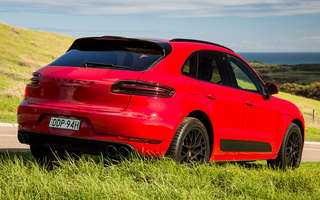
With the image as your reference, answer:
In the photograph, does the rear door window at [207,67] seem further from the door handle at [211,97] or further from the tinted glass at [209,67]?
the door handle at [211,97]

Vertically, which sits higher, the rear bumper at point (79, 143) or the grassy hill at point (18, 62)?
the rear bumper at point (79, 143)

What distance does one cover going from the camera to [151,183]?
436 cm

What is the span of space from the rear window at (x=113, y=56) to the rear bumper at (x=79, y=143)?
2.87 feet

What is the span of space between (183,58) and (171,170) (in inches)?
57.4

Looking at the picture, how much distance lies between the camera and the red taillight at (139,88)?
4703mm

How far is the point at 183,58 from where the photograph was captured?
5340 mm

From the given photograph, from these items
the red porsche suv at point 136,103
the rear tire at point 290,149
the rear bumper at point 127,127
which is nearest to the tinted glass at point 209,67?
the red porsche suv at point 136,103

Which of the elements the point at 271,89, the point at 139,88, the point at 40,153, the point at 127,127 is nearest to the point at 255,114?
the point at 271,89

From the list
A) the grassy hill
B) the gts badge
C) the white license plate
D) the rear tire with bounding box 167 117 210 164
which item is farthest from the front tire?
the grassy hill

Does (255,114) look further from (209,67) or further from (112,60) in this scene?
(112,60)

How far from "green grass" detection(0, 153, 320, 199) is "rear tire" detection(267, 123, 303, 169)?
2.02m

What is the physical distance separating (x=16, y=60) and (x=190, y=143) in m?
28.8

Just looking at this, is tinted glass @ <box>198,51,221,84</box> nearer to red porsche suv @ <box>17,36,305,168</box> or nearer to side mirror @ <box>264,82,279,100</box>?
red porsche suv @ <box>17,36,305,168</box>

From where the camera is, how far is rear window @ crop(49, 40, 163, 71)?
500 cm
